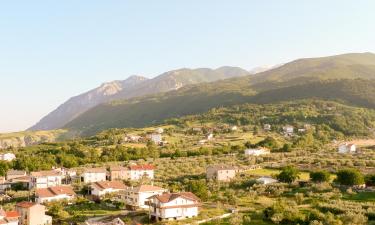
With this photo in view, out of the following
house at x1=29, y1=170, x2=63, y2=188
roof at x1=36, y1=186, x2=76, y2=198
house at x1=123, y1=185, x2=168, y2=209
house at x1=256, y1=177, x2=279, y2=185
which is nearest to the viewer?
house at x1=123, y1=185, x2=168, y2=209

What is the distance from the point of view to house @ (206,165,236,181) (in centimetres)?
7969

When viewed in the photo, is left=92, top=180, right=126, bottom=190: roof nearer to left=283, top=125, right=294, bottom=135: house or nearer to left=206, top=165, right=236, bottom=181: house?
left=206, top=165, right=236, bottom=181: house

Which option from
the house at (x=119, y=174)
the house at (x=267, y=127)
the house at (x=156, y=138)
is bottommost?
the house at (x=119, y=174)

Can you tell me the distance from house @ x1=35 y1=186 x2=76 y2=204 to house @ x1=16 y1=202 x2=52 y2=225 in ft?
34.3

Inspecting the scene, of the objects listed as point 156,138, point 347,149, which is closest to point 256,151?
point 347,149

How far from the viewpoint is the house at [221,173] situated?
79.7m

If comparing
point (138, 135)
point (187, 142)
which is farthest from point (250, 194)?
point (138, 135)

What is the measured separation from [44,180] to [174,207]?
36195mm

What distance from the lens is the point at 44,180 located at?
8275 cm

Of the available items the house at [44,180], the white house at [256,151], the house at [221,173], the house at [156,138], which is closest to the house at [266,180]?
the house at [221,173]

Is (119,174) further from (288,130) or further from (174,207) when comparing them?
(288,130)

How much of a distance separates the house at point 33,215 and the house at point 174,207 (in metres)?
12.3

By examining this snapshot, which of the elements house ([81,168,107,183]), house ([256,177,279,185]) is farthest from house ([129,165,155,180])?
house ([256,177,279,185])

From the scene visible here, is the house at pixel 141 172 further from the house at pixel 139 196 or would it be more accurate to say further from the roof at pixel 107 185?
the house at pixel 139 196
